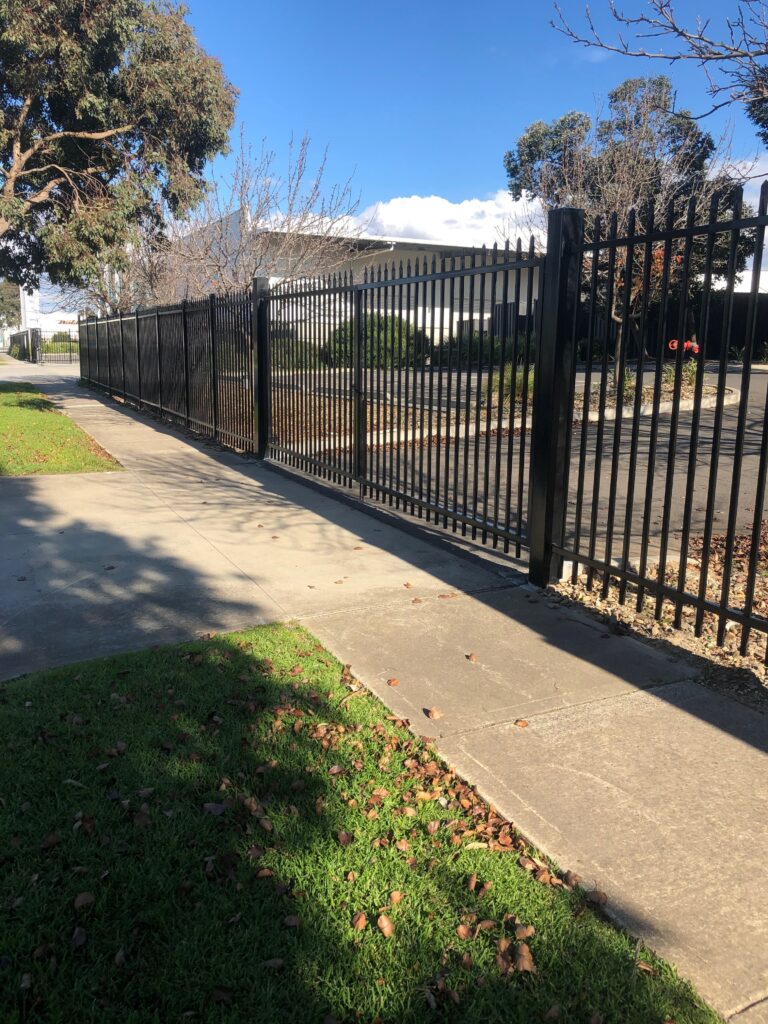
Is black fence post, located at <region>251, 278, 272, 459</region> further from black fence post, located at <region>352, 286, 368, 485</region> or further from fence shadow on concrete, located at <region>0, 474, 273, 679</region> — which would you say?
fence shadow on concrete, located at <region>0, 474, 273, 679</region>

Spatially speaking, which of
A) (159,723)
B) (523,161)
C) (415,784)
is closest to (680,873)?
(415,784)

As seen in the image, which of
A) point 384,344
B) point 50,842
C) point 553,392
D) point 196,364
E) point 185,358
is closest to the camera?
point 50,842

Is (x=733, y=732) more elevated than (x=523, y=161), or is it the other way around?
(x=523, y=161)

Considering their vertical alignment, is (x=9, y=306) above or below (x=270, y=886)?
above

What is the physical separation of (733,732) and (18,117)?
18582 mm

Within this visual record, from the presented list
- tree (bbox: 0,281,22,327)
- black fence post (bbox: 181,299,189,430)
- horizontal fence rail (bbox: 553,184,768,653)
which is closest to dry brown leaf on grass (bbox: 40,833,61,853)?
horizontal fence rail (bbox: 553,184,768,653)

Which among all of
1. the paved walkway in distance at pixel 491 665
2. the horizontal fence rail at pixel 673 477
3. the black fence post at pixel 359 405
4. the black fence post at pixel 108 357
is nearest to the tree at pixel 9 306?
the black fence post at pixel 108 357

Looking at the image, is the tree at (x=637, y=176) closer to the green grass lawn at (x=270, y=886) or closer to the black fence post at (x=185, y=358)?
the black fence post at (x=185, y=358)

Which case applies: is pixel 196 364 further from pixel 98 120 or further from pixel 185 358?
pixel 98 120

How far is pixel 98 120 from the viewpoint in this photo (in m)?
17.2

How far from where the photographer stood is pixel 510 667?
4.43 meters

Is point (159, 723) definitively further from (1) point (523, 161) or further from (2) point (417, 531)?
(1) point (523, 161)

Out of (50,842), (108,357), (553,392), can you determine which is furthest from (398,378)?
(108,357)

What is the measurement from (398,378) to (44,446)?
23.1 feet
